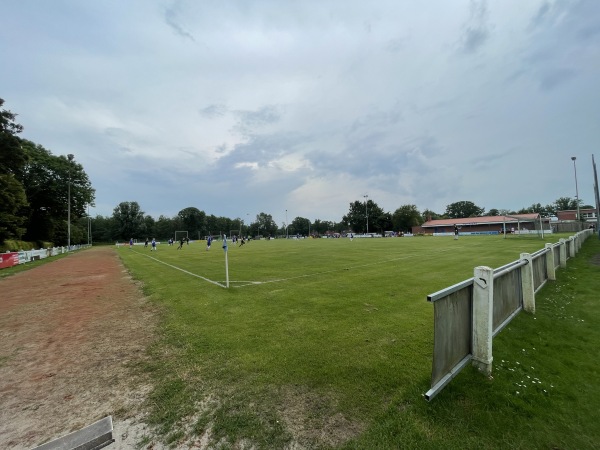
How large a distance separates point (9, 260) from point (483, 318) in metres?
33.0

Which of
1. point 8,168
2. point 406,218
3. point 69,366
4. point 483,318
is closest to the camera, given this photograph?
point 483,318

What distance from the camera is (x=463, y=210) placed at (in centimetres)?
13188

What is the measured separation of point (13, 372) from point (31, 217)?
60.2 m

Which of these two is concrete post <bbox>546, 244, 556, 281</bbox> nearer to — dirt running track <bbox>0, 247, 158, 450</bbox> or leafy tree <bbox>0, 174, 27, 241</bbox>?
dirt running track <bbox>0, 247, 158, 450</bbox>

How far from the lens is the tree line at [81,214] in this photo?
29778 mm

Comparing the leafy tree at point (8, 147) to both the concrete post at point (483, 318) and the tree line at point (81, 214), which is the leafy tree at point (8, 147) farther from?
the concrete post at point (483, 318)

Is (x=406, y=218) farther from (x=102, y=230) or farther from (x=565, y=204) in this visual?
(x=102, y=230)

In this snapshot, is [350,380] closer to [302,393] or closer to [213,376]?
[302,393]

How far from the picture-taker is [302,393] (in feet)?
11.6

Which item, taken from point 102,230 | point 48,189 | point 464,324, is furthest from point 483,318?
point 102,230

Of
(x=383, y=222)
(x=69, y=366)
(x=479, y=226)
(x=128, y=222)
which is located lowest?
(x=69, y=366)

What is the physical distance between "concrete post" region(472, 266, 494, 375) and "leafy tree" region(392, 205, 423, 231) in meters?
105

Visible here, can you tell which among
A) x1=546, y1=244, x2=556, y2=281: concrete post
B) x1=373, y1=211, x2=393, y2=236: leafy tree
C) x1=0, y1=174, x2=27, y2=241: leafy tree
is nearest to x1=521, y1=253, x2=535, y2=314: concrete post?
x1=546, y1=244, x2=556, y2=281: concrete post

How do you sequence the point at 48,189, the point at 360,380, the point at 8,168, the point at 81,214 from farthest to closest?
the point at 81,214
the point at 48,189
the point at 8,168
the point at 360,380
